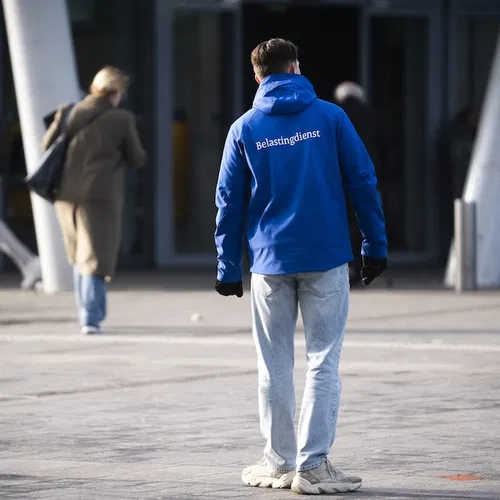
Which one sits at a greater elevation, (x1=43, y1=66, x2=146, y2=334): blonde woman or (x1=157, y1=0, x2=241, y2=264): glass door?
(x1=43, y1=66, x2=146, y2=334): blonde woman

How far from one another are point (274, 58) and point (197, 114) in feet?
45.0

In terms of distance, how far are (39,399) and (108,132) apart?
389 cm

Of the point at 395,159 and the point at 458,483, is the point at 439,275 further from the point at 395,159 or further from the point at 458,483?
the point at 458,483

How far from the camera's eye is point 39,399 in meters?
9.23

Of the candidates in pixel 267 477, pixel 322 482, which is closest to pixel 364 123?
pixel 267 477

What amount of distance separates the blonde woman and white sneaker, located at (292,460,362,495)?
20.6ft

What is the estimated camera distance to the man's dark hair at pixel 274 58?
6.66 metres

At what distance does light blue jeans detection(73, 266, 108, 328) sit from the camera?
12.6m

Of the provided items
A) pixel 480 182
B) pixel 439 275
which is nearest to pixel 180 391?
pixel 480 182

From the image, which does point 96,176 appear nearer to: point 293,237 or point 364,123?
point 364,123

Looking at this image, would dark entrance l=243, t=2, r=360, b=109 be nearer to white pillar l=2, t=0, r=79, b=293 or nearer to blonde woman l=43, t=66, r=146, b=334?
white pillar l=2, t=0, r=79, b=293

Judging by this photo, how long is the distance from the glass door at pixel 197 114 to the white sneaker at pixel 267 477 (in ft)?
44.3

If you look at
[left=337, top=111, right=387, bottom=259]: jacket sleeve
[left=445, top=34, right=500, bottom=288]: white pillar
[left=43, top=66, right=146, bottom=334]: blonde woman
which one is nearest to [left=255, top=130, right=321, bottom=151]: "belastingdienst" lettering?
[left=337, top=111, right=387, bottom=259]: jacket sleeve

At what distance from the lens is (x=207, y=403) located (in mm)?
9031
